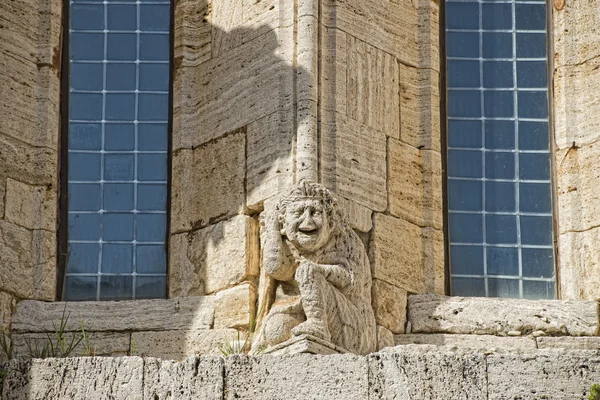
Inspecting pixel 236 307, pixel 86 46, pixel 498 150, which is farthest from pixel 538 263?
pixel 86 46

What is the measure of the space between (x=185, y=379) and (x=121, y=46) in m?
3.61

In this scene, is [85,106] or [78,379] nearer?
[78,379]

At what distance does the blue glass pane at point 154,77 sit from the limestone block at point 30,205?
1.01 m

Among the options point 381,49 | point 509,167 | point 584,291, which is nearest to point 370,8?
point 381,49

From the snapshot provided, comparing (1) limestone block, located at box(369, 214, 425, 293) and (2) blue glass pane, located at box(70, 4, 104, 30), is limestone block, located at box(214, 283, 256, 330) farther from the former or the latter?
(2) blue glass pane, located at box(70, 4, 104, 30)

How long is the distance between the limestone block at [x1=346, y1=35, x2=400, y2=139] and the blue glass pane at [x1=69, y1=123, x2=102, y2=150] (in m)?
1.84

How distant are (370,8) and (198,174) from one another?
1.59m

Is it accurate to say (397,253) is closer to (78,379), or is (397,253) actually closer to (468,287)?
(468,287)

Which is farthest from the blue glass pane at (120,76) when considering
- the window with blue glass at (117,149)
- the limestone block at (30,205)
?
the limestone block at (30,205)

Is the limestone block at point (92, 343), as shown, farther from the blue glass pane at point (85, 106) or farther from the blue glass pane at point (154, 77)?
the blue glass pane at point (154, 77)

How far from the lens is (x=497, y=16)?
15.8 metres

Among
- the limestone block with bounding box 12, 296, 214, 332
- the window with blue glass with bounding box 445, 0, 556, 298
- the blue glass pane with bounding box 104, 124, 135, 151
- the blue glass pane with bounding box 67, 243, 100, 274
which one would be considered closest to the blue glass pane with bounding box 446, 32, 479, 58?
the window with blue glass with bounding box 445, 0, 556, 298

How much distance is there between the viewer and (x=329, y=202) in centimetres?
1400

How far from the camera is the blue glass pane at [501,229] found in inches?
600
